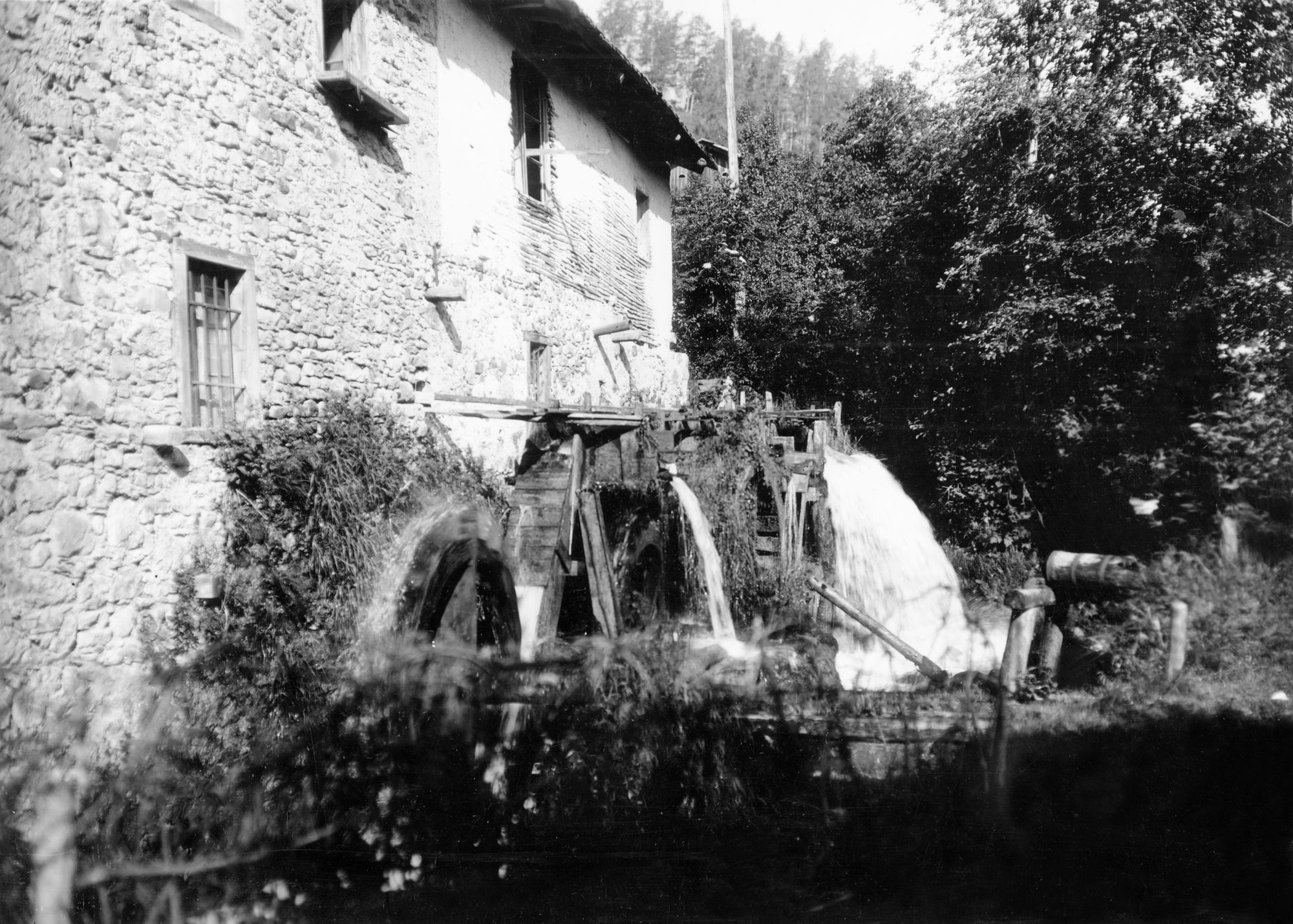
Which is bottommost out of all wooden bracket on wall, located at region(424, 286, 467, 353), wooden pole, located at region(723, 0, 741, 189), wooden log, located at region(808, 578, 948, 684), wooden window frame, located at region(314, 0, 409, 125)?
wooden log, located at region(808, 578, 948, 684)

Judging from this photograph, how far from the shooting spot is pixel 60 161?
404cm

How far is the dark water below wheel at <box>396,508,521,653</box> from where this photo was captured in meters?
4.75

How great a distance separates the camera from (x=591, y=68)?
9680 millimetres

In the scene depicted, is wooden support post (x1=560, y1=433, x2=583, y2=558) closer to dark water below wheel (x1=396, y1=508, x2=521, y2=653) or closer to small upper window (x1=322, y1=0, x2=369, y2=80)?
dark water below wheel (x1=396, y1=508, x2=521, y2=653)

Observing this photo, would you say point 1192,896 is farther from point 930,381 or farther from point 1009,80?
point 930,381

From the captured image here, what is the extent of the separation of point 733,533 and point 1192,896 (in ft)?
16.5

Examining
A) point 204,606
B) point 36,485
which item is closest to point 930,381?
point 204,606

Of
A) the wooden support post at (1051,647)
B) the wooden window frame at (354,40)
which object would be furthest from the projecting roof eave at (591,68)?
the wooden support post at (1051,647)

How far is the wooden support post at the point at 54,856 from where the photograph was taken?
3.32 m

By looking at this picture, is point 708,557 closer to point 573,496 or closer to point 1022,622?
point 573,496

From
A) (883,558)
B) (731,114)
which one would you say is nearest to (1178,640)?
(883,558)

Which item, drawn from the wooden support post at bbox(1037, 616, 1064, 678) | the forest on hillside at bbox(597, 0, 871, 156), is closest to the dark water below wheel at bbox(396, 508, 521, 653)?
the wooden support post at bbox(1037, 616, 1064, 678)

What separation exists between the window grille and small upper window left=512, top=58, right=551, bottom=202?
4.31 m

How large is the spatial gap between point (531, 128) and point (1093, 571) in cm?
780
